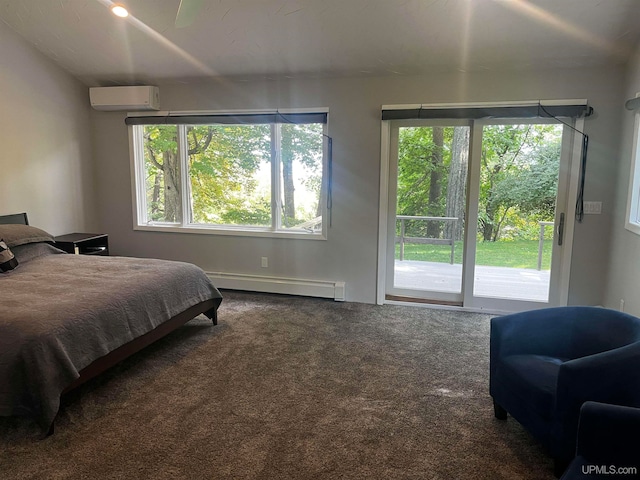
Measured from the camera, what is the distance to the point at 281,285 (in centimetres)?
476

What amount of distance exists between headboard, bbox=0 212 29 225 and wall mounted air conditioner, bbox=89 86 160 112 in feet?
4.86

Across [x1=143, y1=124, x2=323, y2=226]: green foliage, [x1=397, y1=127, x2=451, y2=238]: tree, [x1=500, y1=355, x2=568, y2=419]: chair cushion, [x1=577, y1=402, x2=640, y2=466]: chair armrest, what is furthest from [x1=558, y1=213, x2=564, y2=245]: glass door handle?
[x1=577, y1=402, x2=640, y2=466]: chair armrest

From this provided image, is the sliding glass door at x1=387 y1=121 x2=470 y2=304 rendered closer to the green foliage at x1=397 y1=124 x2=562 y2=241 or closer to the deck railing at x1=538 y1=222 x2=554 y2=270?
the green foliage at x1=397 y1=124 x2=562 y2=241

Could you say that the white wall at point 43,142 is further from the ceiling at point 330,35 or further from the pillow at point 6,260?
the pillow at point 6,260

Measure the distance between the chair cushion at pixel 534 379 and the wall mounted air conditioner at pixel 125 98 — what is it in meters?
4.34

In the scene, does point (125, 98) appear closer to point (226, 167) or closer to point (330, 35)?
point (226, 167)

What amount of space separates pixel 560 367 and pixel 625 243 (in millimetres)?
2247

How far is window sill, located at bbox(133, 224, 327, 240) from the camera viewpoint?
4679mm

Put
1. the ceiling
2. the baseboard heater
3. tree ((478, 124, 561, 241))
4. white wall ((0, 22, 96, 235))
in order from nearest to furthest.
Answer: the ceiling, tree ((478, 124, 561, 241)), white wall ((0, 22, 96, 235)), the baseboard heater

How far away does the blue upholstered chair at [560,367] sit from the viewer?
1781 millimetres

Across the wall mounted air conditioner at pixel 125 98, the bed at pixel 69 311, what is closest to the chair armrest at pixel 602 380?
the bed at pixel 69 311

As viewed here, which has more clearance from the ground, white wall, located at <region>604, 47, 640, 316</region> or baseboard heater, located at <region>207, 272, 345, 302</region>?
white wall, located at <region>604, 47, 640, 316</region>

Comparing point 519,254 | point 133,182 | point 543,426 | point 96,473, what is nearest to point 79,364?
point 96,473

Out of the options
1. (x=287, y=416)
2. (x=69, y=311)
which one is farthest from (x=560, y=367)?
(x=69, y=311)
